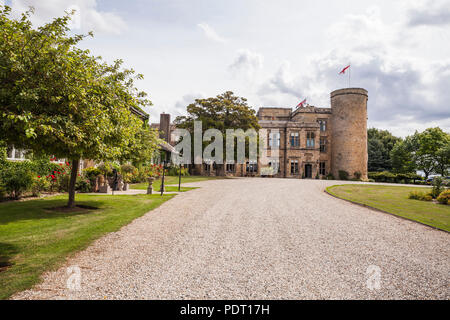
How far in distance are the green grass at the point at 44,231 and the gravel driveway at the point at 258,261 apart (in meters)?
0.38

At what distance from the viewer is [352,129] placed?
4528 cm

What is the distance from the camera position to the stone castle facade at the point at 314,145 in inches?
1783

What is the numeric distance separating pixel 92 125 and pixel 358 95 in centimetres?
4907

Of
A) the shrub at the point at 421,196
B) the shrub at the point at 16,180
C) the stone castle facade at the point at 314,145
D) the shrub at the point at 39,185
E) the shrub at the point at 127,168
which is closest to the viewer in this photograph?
the shrub at the point at 16,180

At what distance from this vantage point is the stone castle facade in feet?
149

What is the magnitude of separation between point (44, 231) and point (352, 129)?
48.1 meters

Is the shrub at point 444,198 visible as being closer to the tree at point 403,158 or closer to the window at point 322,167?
the window at point 322,167

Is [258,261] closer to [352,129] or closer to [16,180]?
[16,180]

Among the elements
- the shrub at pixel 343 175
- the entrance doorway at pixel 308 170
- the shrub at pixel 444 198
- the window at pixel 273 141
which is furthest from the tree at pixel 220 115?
the shrub at pixel 444 198

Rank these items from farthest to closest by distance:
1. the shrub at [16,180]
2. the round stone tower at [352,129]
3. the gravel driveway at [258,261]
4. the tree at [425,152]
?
the round stone tower at [352,129]
the tree at [425,152]
the shrub at [16,180]
the gravel driveway at [258,261]

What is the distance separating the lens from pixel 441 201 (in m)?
15.0

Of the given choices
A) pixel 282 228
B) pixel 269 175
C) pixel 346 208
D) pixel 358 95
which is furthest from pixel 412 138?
pixel 282 228

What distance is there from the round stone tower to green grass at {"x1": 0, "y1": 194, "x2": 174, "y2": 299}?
42479 millimetres
